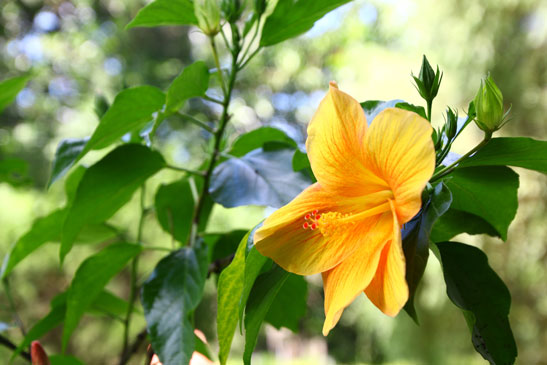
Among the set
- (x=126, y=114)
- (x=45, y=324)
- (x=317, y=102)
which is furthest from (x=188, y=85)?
(x=317, y=102)

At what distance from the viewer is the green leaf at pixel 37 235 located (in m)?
0.47

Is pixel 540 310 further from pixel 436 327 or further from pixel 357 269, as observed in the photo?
pixel 357 269

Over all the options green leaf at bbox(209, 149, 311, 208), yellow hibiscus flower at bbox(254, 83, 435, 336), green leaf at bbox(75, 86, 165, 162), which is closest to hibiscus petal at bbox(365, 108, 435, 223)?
yellow hibiscus flower at bbox(254, 83, 435, 336)

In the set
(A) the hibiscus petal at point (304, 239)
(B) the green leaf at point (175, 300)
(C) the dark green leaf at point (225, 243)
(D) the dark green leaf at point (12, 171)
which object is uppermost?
(A) the hibiscus petal at point (304, 239)

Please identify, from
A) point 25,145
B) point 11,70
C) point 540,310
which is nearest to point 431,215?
point 540,310

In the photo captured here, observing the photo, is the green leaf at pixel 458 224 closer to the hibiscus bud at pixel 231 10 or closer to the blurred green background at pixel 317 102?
the hibiscus bud at pixel 231 10

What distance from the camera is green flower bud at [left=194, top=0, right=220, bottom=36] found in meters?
0.42

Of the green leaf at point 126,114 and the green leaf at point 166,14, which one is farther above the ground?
the green leaf at point 166,14

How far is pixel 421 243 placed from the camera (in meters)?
0.24

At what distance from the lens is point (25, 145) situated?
4105 mm

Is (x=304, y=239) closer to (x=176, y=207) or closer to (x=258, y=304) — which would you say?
(x=258, y=304)

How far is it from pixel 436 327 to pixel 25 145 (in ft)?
11.4

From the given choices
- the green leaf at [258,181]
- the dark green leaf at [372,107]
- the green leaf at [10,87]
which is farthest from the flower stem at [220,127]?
the green leaf at [10,87]

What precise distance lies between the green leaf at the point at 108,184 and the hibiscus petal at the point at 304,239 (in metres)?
0.20
